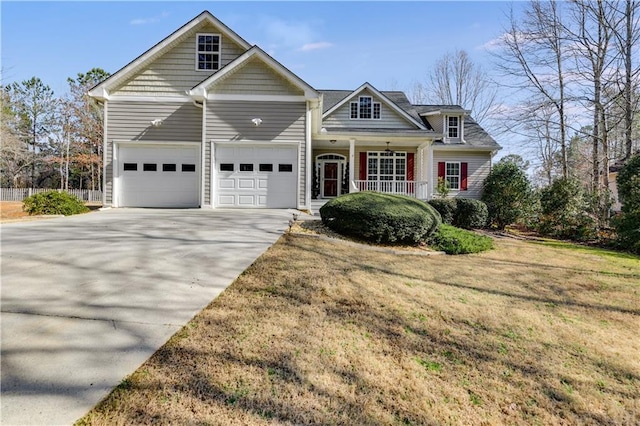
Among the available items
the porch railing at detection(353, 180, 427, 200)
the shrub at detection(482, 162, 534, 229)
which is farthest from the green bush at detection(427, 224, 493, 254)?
the shrub at detection(482, 162, 534, 229)

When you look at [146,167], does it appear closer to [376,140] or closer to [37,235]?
[37,235]

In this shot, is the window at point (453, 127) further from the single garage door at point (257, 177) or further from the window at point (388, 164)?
the single garage door at point (257, 177)

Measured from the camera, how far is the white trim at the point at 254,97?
1245 centimetres

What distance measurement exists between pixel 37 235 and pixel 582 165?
3135cm

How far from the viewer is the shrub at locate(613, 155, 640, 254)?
10516 millimetres

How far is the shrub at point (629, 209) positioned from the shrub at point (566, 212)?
73.8 inches

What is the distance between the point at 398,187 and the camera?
53.6 ft

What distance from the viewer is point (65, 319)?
318 centimetres

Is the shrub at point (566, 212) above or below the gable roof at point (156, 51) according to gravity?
below

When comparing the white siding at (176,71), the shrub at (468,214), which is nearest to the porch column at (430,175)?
the shrub at (468,214)

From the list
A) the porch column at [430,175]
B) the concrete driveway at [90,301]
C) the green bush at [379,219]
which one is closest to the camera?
the concrete driveway at [90,301]

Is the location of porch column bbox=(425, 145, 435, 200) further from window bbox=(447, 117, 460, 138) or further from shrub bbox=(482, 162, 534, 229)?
window bbox=(447, 117, 460, 138)

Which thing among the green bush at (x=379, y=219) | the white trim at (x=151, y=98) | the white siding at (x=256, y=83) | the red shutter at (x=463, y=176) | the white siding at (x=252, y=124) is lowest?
the green bush at (x=379, y=219)

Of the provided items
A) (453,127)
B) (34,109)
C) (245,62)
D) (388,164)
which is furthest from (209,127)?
(34,109)
